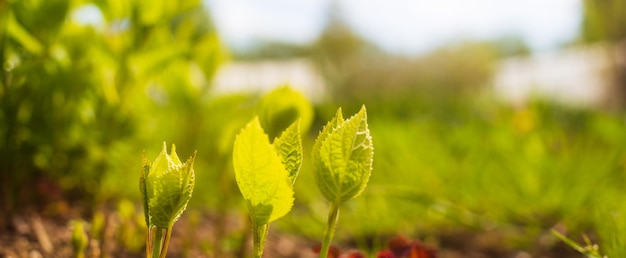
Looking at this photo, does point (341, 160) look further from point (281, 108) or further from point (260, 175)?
point (281, 108)

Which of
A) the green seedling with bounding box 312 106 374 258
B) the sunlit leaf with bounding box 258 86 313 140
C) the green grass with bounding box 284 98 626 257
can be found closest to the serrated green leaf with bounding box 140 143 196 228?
the green seedling with bounding box 312 106 374 258

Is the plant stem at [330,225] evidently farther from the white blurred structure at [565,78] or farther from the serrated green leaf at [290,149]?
the white blurred structure at [565,78]

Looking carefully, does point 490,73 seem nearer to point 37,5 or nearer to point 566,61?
point 566,61

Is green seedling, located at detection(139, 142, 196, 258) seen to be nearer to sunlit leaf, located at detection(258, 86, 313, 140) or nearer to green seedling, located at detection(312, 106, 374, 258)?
green seedling, located at detection(312, 106, 374, 258)

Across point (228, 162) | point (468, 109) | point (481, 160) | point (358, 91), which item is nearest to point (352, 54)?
point (358, 91)

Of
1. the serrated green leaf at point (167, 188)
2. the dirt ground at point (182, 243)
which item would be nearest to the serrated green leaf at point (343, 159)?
the serrated green leaf at point (167, 188)

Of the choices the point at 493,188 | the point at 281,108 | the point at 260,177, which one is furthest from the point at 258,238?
the point at 493,188

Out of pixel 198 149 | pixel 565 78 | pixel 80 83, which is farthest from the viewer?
pixel 565 78
